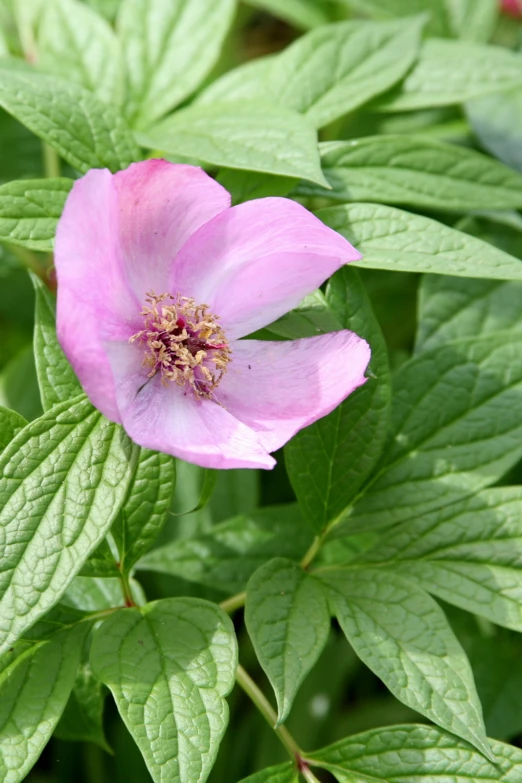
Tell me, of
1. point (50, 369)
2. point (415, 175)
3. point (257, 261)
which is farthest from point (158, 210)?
point (415, 175)

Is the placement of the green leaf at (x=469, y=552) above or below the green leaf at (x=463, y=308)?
below

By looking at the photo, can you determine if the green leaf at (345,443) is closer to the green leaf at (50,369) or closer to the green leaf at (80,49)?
the green leaf at (50,369)

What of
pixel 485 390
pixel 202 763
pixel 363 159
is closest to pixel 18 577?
pixel 202 763

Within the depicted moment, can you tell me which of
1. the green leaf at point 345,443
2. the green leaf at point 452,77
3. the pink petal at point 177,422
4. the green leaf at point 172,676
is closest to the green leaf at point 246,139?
the green leaf at point 345,443

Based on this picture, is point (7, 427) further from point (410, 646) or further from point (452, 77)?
point (452, 77)

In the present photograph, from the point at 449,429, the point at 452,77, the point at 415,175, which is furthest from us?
the point at 452,77

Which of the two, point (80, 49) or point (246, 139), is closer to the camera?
point (246, 139)
